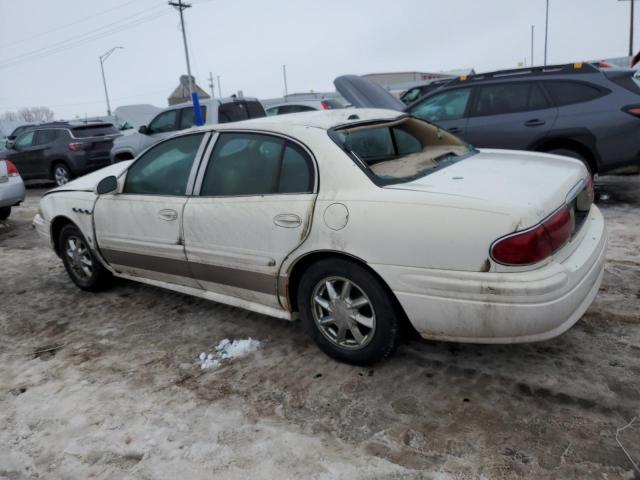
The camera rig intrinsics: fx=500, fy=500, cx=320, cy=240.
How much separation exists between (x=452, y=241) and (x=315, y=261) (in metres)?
0.85

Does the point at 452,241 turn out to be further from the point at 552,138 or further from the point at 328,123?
the point at 552,138

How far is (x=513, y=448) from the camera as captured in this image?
224cm

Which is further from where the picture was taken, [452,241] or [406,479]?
[452,241]

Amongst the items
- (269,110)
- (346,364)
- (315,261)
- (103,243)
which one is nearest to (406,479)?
(346,364)

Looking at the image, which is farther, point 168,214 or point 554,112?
point 554,112

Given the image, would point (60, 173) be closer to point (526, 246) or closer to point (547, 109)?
point (547, 109)

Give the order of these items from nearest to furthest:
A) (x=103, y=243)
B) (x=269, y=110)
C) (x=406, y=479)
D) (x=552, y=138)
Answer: (x=406, y=479), (x=103, y=243), (x=552, y=138), (x=269, y=110)

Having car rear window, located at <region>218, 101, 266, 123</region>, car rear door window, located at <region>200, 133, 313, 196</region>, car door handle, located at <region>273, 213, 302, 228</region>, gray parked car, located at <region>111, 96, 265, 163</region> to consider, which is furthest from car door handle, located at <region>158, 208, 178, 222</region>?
car rear window, located at <region>218, 101, 266, 123</region>

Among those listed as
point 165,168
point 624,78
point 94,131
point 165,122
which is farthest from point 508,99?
point 94,131

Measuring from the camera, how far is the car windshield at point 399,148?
9.72ft

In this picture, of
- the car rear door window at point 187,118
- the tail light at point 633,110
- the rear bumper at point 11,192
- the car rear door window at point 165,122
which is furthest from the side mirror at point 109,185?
the car rear door window at point 165,122

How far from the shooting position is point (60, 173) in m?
11.9

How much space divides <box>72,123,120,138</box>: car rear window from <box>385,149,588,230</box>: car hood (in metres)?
10.9

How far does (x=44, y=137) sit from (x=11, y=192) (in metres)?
4.66
